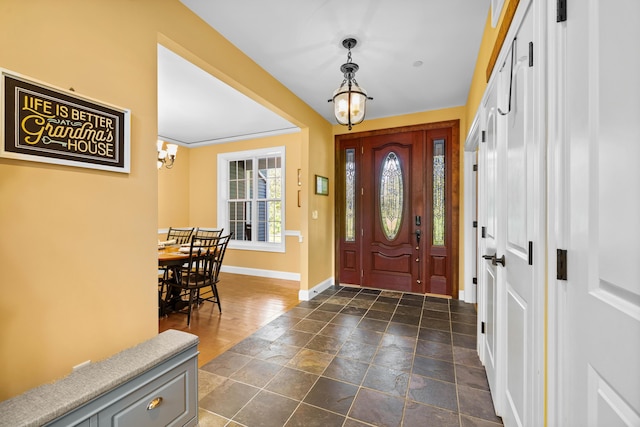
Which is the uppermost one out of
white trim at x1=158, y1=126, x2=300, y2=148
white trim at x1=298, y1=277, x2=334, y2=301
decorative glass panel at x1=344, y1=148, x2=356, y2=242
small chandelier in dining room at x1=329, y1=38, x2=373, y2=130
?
white trim at x1=158, y1=126, x2=300, y2=148

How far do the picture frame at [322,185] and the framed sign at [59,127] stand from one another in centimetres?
276

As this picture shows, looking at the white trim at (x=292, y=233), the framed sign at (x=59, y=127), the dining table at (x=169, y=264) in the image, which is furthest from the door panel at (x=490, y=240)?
the white trim at (x=292, y=233)

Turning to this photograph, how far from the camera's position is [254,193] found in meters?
5.50

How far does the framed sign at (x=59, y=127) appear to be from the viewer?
1.15 meters

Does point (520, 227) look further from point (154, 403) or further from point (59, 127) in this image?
point (59, 127)

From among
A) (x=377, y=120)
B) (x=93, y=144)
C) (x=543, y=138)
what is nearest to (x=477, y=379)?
(x=543, y=138)

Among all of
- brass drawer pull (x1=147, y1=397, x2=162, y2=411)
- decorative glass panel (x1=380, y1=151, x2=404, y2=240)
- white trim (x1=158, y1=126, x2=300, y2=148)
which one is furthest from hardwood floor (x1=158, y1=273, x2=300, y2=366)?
white trim (x1=158, y1=126, x2=300, y2=148)

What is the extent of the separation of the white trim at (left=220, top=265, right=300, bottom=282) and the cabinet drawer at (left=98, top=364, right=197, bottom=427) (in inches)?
136

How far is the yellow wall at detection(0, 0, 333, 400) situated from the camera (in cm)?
117

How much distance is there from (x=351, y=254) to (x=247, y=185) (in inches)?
101

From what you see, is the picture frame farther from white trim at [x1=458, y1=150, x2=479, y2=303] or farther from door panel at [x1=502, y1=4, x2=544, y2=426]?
door panel at [x1=502, y1=4, x2=544, y2=426]

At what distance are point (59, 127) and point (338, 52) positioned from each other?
2.20 m

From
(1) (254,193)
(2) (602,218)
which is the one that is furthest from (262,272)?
(2) (602,218)

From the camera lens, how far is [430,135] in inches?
157
